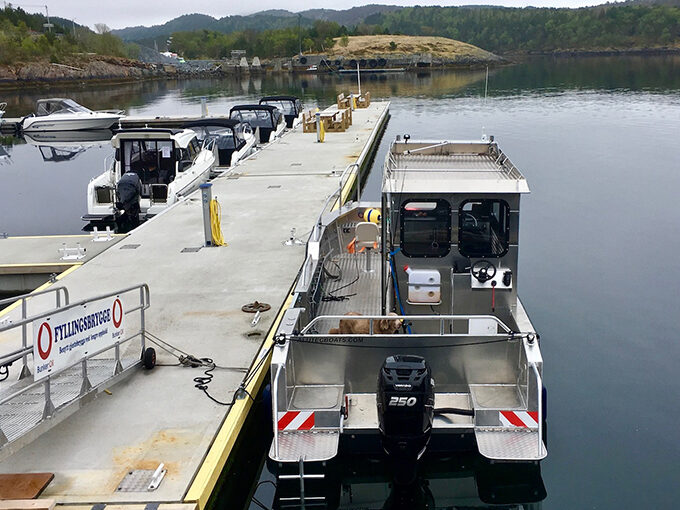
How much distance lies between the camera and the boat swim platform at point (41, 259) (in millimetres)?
14352

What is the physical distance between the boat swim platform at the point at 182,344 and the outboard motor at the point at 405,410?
5.78 feet

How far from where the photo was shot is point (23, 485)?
22.3 ft

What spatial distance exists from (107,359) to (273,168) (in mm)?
15150

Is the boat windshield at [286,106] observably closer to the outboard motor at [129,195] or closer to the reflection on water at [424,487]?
the outboard motor at [129,195]

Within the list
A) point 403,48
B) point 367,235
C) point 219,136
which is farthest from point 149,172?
point 403,48

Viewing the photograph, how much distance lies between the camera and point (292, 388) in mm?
7980

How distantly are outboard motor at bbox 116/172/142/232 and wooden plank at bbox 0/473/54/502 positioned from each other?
1254 centimetres

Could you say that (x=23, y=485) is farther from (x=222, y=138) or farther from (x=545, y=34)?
(x=545, y=34)

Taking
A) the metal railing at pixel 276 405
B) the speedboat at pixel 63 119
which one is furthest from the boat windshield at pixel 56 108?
the metal railing at pixel 276 405

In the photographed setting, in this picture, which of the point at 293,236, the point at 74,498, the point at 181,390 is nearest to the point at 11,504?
the point at 74,498

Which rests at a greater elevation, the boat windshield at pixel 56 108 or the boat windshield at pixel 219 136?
the boat windshield at pixel 56 108

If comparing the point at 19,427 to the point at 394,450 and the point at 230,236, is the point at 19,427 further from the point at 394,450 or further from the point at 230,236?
the point at 230,236

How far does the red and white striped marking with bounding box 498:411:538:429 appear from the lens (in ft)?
24.1

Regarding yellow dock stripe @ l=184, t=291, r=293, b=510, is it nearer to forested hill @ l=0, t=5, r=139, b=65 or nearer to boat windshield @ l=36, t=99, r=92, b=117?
boat windshield @ l=36, t=99, r=92, b=117
